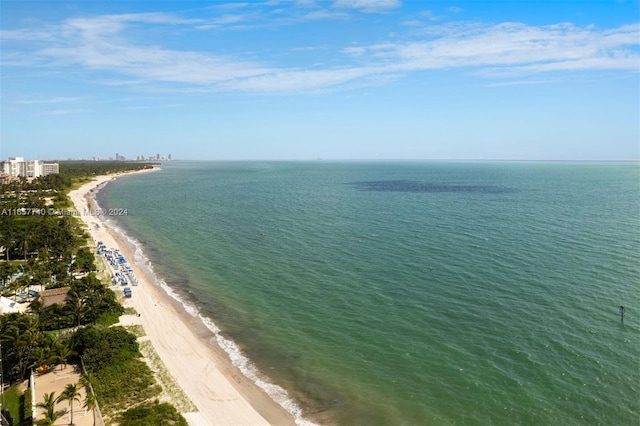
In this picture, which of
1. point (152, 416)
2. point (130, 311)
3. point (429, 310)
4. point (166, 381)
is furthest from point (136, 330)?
point (429, 310)

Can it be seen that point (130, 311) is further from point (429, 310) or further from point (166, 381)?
point (429, 310)

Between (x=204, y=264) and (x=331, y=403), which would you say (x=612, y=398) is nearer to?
(x=331, y=403)

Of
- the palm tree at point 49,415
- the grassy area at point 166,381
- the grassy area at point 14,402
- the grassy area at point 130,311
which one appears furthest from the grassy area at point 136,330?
the palm tree at point 49,415

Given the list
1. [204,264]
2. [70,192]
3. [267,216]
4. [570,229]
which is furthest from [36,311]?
[70,192]

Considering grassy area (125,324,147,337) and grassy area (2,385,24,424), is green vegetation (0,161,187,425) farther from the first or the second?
grassy area (125,324,147,337)

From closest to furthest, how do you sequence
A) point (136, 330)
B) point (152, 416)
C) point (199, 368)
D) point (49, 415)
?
point (49, 415) < point (152, 416) < point (199, 368) < point (136, 330)

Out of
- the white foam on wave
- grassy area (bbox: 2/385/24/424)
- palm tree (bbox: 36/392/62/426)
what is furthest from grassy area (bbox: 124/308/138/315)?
palm tree (bbox: 36/392/62/426)
